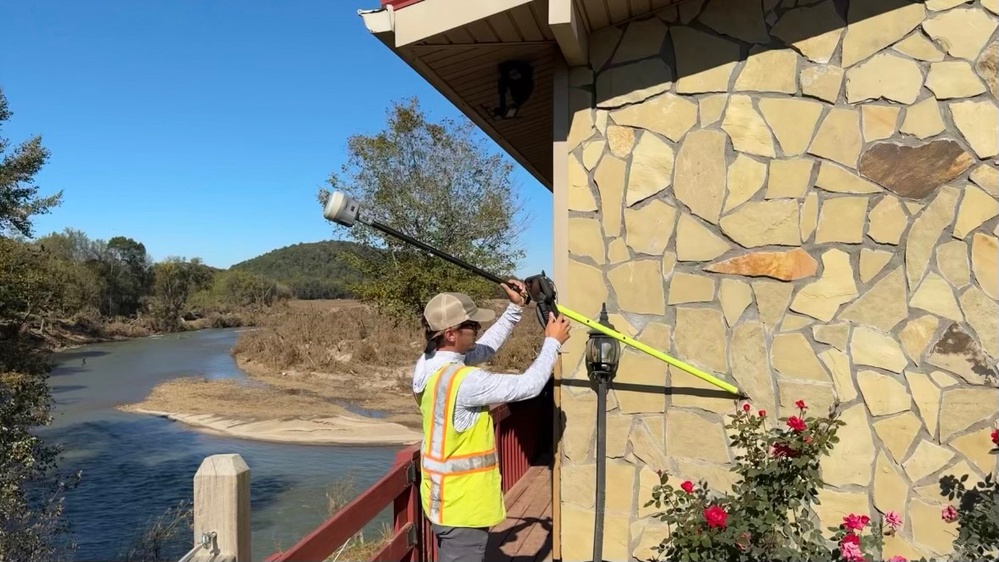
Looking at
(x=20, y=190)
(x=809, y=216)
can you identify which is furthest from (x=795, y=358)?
(x=20, y=190)

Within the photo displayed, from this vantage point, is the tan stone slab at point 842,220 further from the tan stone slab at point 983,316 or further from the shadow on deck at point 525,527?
the shadow on deck at point 525,527

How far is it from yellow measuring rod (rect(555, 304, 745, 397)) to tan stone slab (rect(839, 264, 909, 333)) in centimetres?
58

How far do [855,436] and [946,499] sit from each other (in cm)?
40

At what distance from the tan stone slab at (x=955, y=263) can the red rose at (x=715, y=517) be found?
132 centimetres

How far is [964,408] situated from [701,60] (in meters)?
1.78

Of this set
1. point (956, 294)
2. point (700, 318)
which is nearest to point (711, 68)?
point (700, 318)

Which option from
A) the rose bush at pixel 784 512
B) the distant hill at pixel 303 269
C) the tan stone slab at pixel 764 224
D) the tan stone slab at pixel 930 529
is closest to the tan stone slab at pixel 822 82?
the tan stone slab at pixel 764 224

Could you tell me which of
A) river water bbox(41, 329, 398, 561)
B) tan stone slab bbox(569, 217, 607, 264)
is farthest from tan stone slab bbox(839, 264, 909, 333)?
river water bbox(41, 329, 398, 561)

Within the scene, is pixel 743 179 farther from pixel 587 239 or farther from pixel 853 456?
pixel 853 456

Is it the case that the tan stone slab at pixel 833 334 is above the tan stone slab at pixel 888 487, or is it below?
above

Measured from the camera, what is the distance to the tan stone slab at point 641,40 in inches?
126

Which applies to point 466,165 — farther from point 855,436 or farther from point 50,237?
point 50,237

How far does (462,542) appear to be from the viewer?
97.0 inches

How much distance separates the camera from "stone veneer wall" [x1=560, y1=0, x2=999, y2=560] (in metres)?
2.82
